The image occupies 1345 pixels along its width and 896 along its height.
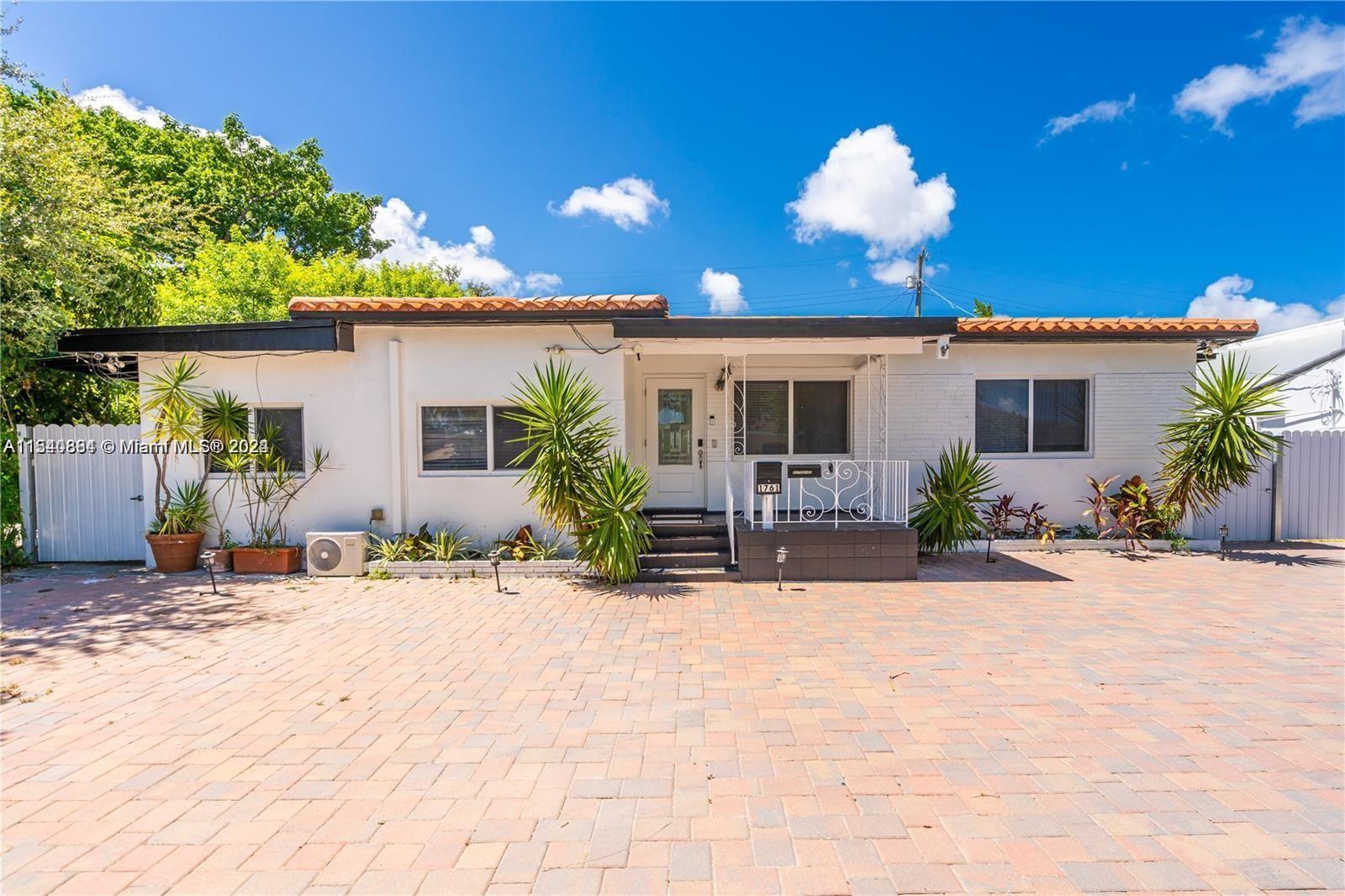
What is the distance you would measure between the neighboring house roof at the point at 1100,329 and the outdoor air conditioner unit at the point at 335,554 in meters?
9.11

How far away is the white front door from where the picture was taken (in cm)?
932

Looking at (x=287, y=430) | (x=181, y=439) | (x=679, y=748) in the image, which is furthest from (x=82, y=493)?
(x=679, y=748)

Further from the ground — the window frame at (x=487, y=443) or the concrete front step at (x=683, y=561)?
the window frame at (x=487, y=443)

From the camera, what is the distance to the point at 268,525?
813 centimetres

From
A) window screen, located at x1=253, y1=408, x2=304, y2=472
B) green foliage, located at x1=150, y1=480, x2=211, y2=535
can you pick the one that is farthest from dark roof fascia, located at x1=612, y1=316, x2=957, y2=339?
green foliage, located at x1=150, y1=480, x2=211, y2=535

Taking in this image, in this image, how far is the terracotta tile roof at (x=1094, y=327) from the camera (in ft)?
27.8

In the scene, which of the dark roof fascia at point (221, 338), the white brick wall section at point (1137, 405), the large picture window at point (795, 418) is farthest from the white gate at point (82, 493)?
the white brick wall section at point (1137, 405)

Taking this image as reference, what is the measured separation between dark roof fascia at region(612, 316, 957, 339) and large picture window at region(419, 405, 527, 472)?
241 cm

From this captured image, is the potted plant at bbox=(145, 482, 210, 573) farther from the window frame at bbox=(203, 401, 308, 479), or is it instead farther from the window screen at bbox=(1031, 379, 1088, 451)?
the window screen at bbox=(1031, 379, 1088, 451)

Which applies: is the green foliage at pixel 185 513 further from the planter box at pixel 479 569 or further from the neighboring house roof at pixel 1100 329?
the neighboring house roof at pixel 1100 329

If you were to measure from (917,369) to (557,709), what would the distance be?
7.58 metres

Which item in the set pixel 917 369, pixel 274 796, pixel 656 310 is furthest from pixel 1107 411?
pixel 274 796

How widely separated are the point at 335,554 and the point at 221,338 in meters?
3.37

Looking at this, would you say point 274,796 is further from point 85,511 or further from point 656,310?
point 85,511
